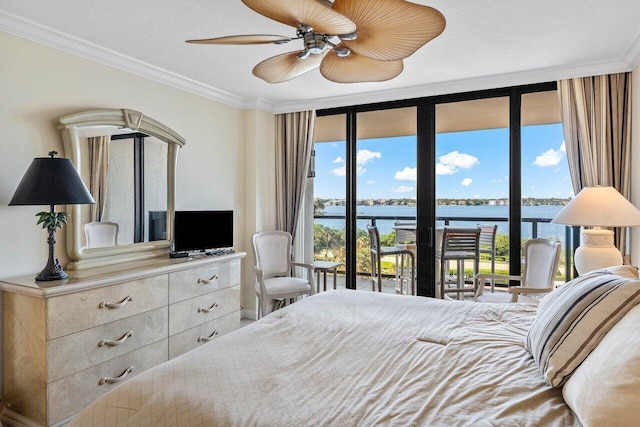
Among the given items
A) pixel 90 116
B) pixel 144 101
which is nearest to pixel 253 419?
pixel 90 116

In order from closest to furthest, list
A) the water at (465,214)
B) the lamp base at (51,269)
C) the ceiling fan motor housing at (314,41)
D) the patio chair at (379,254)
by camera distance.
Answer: the ceiling fan motor housing at (314,41), the lamp base at (51,269), the water at (465,214), the patio chair at (379,254)

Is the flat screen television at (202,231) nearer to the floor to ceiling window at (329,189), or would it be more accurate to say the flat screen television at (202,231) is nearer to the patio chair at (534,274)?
the floor to ceiling window at (329,189)

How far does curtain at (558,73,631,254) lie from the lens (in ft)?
10.7

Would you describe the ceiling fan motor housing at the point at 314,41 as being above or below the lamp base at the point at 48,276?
above

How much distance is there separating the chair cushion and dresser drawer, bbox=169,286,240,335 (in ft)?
1.26

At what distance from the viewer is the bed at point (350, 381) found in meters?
1.19

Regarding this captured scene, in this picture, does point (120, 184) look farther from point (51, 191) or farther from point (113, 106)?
point (51, 191)

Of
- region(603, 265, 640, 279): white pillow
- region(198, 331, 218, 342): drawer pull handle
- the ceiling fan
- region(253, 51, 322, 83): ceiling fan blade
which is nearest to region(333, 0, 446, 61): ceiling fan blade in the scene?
the ceiling fan

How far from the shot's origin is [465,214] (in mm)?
3996

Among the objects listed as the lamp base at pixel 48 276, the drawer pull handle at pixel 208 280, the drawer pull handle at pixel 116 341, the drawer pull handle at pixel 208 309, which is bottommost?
the drawer pull handle at pixel 116 341

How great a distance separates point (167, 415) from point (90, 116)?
2.49 meters

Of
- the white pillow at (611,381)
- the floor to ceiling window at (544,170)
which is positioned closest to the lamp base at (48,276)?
the white pillow at (611,381)

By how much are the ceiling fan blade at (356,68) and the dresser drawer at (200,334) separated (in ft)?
7.53

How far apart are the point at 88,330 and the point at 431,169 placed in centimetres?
334
